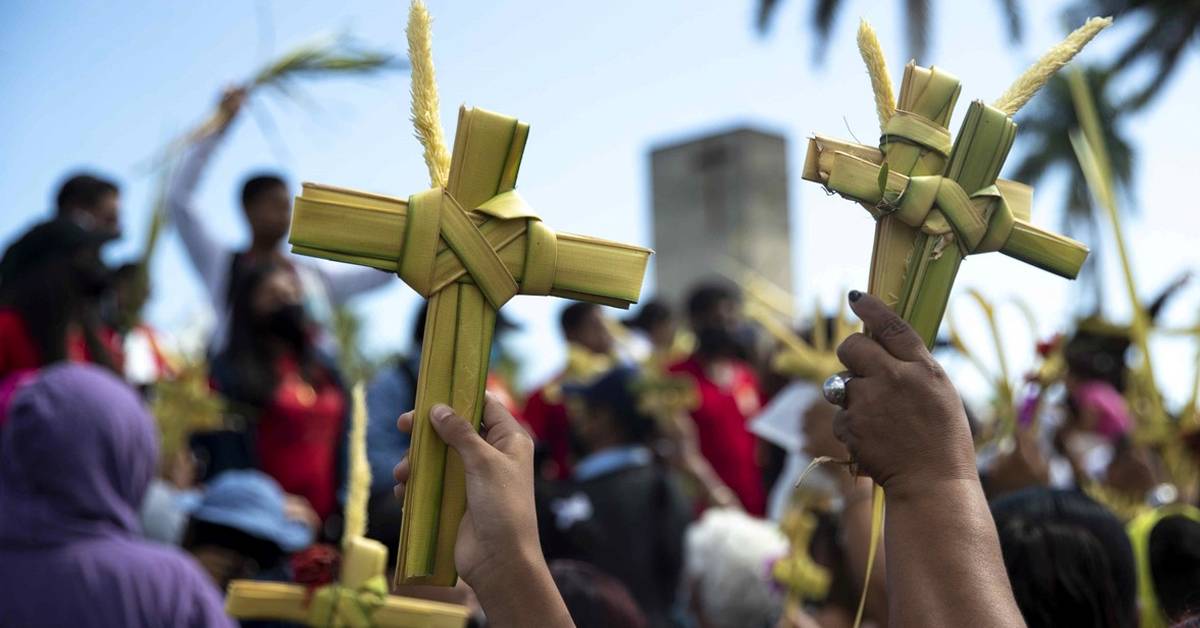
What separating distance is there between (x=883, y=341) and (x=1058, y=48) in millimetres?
458

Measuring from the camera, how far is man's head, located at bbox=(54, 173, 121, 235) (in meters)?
5.73

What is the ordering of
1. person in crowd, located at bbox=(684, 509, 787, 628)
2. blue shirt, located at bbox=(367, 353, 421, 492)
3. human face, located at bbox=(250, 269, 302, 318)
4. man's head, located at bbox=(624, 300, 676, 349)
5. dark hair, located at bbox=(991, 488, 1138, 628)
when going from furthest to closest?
1. man's head, located at bbox=(624, 300, 676, 349)
2. human face, located at bbox=(250, 269, 302, 318)
3. blue shirt, located at bbox=(367, 353, 421, 492)
4. person in crowd, located at bbox=(684, 509, 787, 628)
5. dark hair, located at bbox=(991, 488, 1138, 628)

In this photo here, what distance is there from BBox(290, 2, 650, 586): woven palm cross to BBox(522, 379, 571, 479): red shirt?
482 centimetres

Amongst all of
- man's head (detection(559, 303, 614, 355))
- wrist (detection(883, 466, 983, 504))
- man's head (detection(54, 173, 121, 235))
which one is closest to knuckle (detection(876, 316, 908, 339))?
wrist (detection(883, 466, 983, 504))

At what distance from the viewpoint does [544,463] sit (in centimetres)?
624

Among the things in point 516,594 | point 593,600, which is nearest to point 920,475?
point 516,594

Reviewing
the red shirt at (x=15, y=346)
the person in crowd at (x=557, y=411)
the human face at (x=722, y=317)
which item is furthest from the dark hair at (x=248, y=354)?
the human face at (x=722, y=317)

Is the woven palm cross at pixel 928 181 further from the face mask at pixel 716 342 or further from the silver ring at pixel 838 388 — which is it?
the face mask at pixel 716 342

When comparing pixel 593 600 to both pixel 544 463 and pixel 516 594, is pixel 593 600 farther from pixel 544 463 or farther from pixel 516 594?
pixel 544 463

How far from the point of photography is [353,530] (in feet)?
8.34

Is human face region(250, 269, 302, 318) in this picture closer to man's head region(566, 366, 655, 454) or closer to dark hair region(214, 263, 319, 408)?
dark hair region(214, 263, 319, 408)

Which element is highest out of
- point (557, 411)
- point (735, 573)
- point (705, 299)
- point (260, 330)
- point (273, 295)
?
point (705, 299)

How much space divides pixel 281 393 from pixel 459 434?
3797mm

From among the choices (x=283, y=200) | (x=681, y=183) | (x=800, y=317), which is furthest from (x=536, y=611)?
(x=681, y=183)
